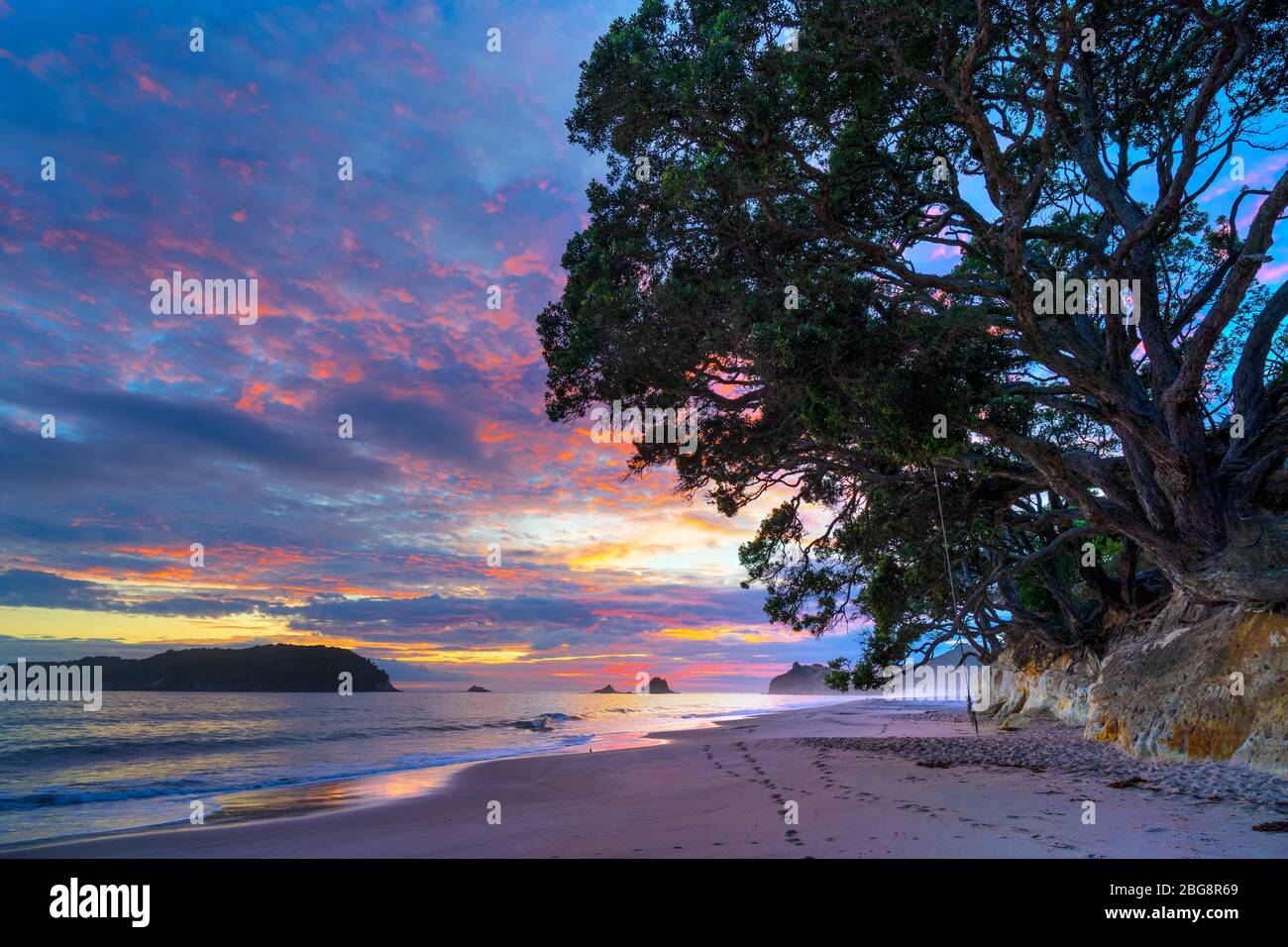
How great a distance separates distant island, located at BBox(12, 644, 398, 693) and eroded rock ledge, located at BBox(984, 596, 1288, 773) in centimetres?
14791

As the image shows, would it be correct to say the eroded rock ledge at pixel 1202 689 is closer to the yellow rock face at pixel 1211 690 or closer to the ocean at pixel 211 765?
the yellow rock face at pixel 1211 690

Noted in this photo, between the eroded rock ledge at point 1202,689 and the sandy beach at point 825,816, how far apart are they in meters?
0.57

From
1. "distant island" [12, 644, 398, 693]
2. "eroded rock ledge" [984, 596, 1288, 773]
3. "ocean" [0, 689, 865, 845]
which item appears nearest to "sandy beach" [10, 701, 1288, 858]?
"eroded rock ledge" [984, 596, 1288, 773]

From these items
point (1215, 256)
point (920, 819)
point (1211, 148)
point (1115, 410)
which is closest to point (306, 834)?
point (920, 819)

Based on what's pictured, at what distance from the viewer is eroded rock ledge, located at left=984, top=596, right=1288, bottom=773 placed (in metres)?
9.34

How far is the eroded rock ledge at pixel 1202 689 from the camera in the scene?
934cm

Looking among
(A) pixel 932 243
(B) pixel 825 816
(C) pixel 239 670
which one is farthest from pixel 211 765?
(C) pixel 239 670

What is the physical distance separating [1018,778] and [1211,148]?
38.8 feet

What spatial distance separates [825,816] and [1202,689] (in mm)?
7705

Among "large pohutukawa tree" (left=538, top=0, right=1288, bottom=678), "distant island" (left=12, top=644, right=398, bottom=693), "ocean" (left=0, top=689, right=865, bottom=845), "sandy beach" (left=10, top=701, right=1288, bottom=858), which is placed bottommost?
"distant island" (left=12, top=644, right=398, bottom=693)

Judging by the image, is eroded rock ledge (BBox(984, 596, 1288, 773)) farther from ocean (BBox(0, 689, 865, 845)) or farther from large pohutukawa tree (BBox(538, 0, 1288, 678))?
ocean (BBox(0, 689, 865, 845))

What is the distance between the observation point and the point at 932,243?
12633 millimetres

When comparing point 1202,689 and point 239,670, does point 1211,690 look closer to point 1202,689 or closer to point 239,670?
point 1202,689
